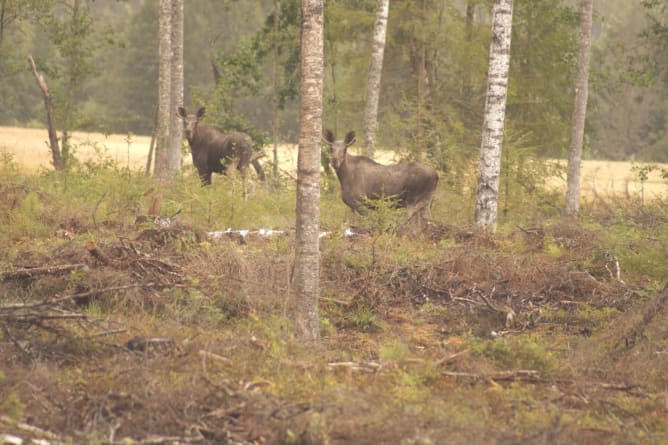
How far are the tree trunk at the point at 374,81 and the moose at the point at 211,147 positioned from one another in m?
2.81

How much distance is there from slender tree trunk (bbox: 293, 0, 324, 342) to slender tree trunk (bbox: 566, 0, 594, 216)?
41.1 feet

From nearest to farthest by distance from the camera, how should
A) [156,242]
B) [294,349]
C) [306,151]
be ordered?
[294,349], [306,151], [156,242]

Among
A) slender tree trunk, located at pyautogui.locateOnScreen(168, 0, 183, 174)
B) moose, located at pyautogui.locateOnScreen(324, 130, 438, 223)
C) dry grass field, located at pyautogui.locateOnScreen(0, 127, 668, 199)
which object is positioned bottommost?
dry grass field, located at pyautogui.locateOnScreen(0, 127, 668, 199)

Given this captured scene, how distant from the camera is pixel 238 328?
8312 millimetres

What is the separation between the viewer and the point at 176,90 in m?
20.6

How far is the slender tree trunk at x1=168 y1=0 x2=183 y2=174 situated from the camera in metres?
20.0

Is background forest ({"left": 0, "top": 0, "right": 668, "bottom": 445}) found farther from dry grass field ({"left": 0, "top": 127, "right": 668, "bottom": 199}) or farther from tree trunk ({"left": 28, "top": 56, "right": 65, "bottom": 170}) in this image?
dry grass field ({"left": 0, "top": 127, "right": 668, "bottom": 199})

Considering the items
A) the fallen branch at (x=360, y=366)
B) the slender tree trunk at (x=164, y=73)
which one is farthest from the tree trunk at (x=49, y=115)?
the fallen branch at (x=360, y=366)

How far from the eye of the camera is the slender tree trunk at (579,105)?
19.6 meters

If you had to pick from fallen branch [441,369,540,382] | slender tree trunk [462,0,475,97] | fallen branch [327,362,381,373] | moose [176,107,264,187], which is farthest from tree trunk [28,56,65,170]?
fallen branch [441,369,540,382]

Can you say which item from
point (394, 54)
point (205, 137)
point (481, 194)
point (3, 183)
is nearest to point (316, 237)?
point (481, 194)

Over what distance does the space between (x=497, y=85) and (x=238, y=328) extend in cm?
827

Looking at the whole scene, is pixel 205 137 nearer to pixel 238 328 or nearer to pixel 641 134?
pixel 238 328

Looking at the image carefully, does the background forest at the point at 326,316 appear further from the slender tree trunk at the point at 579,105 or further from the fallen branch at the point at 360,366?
the slender tree trunk at the point at 579,105
